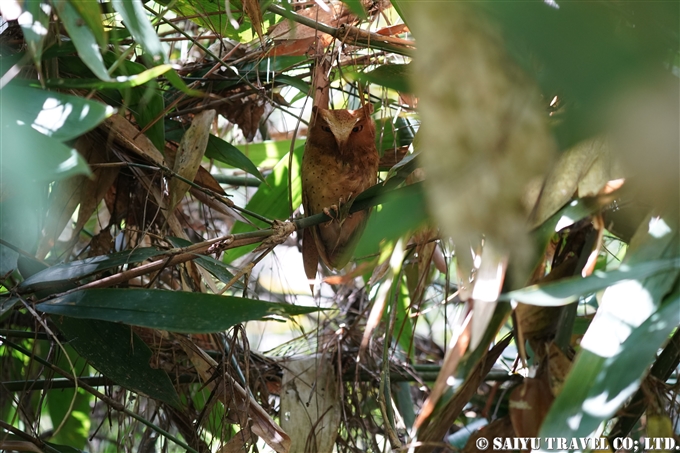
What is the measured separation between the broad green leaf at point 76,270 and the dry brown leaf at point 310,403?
61 centimetres

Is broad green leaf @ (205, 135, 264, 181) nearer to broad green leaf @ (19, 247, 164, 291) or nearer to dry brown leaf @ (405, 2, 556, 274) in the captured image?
broad green leaf @ (19, 247, 164, 291)

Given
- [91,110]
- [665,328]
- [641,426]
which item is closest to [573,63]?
[665,328]

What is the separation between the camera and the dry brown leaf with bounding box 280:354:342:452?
1.46 meters

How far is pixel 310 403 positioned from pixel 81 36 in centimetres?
110

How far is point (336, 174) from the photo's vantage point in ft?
5.50

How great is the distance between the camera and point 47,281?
105cm

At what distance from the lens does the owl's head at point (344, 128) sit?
154 centimetres

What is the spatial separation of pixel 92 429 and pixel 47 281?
104cm

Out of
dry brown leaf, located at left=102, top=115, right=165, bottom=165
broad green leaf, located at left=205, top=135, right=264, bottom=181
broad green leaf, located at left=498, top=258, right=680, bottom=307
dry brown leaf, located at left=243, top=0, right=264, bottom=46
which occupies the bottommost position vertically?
broad green leaf, located at left=498, top=258, right=680, bottom=307

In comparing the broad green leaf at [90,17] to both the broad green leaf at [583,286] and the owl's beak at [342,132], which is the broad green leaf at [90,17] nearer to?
the broad green leaf at [583,286]

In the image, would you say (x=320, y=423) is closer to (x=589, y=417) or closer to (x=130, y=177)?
(x=130, y=177)

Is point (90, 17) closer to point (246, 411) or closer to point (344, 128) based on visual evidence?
point (246, 411)

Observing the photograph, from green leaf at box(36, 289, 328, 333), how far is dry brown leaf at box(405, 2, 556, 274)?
428mm

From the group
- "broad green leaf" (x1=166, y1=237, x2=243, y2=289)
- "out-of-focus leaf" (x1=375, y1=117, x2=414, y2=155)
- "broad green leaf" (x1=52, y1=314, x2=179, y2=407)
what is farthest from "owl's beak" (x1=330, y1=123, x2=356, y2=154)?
"broad green leaf" (x1=52, y1=314, x2=179, y2=407)
